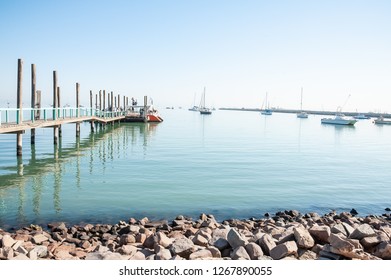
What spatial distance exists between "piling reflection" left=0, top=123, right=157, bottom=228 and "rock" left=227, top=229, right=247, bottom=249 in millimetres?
5901

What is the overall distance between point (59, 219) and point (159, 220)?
260 cm

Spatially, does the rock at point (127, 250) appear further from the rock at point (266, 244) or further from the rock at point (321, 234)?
the rock at point (321, 234)

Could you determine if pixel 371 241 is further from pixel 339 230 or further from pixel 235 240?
pixel 235 240

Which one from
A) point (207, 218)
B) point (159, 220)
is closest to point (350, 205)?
point (207, 218)

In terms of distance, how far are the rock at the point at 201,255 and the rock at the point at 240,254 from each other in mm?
352

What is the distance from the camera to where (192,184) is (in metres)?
14.5

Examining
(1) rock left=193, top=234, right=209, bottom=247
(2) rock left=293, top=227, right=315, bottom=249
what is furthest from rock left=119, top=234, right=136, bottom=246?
(2) rock left=293, top=227, right=315, bottom=249

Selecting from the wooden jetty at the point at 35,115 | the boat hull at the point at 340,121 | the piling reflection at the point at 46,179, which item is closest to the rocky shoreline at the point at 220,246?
the piling reflection at the point at 46,179

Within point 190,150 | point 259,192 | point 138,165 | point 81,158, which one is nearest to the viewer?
point 259,192

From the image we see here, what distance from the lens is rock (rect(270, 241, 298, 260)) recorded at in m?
5.68

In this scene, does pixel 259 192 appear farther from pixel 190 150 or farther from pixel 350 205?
pixel 190 150

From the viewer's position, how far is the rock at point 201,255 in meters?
5.64

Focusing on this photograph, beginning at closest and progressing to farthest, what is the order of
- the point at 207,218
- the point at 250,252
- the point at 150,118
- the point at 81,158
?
the point at 250,252, the point at 207,218, the point at 81,158, the point at 150,118

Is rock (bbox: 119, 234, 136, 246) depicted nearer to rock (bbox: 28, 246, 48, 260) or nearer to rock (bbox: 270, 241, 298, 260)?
rock (bbox: 28, 246, 48, 260)
